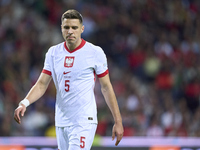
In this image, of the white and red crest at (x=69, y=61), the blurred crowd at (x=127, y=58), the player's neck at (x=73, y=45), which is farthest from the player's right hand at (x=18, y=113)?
the blurred crowd at (x=127, y=58)

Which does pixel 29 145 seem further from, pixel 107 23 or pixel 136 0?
pixel 136 0

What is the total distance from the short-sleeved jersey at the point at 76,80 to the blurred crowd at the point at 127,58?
4714 mm

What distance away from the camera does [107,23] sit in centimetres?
1202

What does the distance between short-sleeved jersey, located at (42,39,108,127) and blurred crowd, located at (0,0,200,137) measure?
4714mm

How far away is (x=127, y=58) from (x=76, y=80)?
6636 mm

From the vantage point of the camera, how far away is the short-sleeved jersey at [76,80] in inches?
181

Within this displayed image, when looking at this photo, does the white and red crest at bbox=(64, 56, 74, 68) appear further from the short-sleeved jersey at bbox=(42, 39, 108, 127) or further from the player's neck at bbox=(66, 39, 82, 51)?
the player's neck at bbox=(66, 39, 82, 51)

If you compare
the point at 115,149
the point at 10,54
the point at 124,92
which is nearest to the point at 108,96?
the point at 115,149

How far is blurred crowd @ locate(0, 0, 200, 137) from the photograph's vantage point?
9508mm

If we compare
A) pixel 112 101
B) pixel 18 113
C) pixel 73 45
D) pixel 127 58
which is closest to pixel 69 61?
pixel 73 45

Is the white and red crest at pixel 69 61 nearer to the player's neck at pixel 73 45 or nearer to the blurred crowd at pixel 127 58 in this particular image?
the player's neck at pixel 73 45

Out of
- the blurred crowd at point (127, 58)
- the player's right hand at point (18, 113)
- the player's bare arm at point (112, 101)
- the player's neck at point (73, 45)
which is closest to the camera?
the player's right hand at point (18, 113)

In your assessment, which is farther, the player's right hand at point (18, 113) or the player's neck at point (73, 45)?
the player's neck at point (73, 45)

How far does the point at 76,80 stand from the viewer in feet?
15.1
